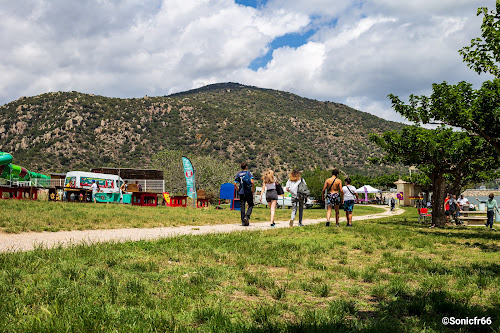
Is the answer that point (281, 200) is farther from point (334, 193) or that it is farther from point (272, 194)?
point (272, 194)

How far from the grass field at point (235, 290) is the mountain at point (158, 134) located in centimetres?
5597

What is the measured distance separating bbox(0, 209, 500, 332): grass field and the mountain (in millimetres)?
55974

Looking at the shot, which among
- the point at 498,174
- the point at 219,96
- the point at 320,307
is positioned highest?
the point at 219,96

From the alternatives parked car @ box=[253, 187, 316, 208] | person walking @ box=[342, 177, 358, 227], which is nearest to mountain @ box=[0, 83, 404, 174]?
parked car @ box=[253, 187, 316, 208]

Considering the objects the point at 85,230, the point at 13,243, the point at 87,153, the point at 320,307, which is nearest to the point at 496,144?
the point at 320,307

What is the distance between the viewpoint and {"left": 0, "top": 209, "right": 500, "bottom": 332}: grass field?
9.55ft

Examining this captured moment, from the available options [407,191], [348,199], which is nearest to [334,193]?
[348,199]

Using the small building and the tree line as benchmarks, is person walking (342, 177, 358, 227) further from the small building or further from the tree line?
the small building

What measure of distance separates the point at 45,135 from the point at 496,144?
7651 cm

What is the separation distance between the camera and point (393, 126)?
10638 centimetres

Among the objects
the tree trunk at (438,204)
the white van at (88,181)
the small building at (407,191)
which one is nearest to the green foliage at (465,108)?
the tree trunk at (438,204)

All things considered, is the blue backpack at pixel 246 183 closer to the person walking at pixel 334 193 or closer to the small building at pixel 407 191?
the person walking at pixel 334 193

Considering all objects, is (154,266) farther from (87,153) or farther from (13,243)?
(87,153)

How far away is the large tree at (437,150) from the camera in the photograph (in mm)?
15734
